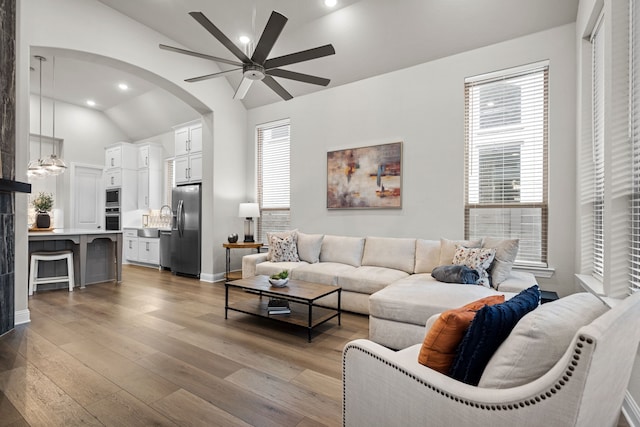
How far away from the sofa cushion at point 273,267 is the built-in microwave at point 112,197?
495cm

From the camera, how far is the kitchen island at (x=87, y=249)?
15.7 feet

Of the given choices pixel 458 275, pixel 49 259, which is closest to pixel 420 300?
pixel 458 275

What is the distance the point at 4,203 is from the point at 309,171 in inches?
147

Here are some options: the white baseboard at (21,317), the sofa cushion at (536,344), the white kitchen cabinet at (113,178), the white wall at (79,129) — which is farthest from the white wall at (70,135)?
the sofa cushion at (536,344)

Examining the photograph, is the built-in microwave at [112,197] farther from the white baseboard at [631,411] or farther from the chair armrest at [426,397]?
the white baseboard at [631,411]

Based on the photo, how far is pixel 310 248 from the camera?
188 inches

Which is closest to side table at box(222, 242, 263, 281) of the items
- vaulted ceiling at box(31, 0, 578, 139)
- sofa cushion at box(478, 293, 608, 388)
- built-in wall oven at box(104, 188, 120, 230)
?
vaulted ceiling at box(31, 0, 578, 139)

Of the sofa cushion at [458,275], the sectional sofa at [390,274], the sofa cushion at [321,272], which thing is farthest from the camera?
the sofa cushion at [321,272]

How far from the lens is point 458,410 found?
3.43ft

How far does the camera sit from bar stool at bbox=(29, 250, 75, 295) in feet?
15.1

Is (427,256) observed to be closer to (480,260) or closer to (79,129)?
(480,260)

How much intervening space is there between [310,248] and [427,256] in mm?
1680

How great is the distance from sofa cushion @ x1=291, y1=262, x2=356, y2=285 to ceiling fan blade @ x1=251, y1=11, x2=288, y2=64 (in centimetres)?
250

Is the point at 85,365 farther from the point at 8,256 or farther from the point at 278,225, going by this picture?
the point at 278,225
